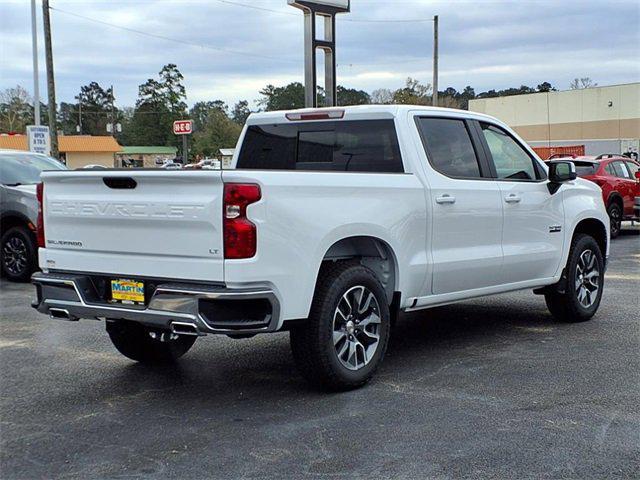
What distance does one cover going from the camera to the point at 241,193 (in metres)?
4.78

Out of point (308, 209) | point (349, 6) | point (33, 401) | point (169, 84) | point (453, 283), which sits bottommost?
point (33, 401)

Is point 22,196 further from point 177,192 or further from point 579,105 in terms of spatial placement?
point 579,105

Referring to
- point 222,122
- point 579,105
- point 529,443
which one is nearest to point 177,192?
point 529,443

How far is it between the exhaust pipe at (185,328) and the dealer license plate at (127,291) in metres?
0.39

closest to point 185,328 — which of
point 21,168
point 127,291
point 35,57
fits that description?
point 127,291

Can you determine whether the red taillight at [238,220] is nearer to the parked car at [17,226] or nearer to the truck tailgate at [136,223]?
the truck tailgate at [136,223]

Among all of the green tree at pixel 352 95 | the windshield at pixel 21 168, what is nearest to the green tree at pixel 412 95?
the green tree at pixel 352 95

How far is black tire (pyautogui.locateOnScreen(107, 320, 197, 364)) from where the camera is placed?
631 cm

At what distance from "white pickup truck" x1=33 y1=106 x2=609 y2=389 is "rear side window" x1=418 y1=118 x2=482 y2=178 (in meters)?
0.02

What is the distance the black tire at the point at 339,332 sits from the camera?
17.4 feet

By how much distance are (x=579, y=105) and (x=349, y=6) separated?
137ft

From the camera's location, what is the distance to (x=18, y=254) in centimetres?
1131

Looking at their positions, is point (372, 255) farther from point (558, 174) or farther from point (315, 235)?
point (558, 174)

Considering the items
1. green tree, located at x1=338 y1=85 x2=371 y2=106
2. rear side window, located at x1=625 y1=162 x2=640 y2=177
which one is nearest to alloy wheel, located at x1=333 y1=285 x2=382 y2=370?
rear side window, located at x1=625 y1=162 x2=640 y2=177
